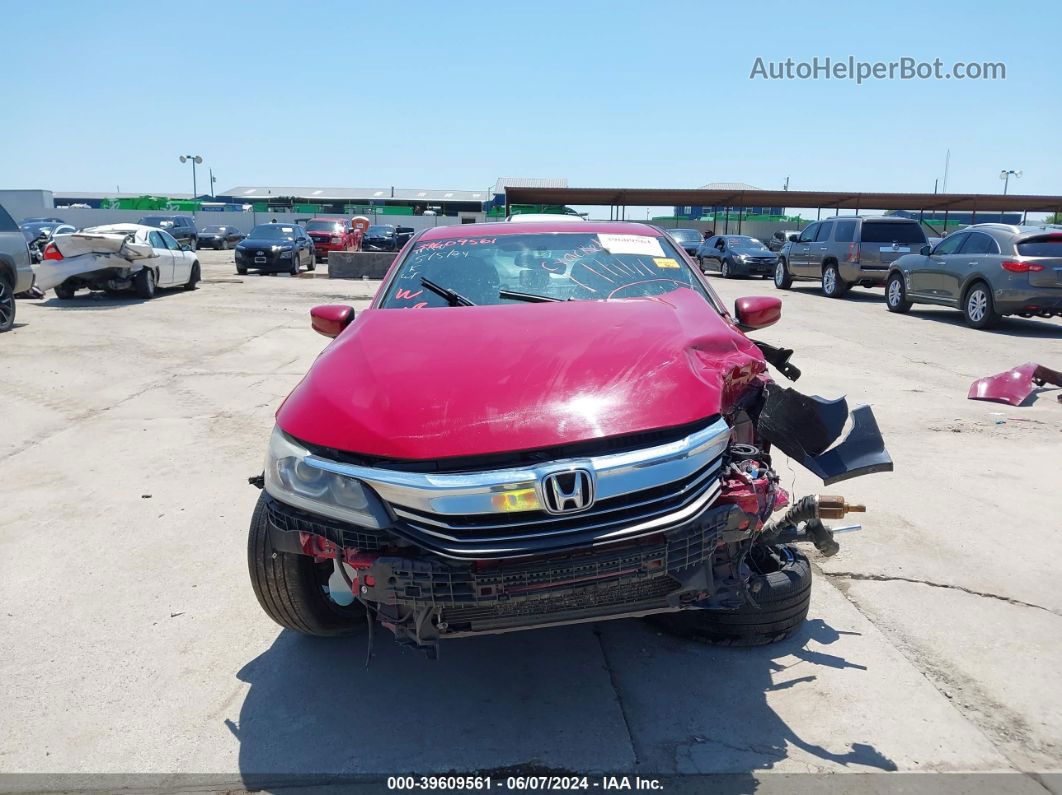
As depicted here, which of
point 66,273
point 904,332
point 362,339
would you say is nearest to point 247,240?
point 66,273

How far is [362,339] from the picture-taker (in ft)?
10.9

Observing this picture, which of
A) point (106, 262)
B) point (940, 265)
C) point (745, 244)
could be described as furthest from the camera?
point (745, 244)

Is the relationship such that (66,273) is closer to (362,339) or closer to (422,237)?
(422,237)

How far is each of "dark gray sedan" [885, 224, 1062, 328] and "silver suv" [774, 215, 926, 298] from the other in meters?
2.77

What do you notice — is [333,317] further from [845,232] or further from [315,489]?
[845,232]

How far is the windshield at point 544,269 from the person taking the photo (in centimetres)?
399

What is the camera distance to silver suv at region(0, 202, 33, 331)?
39.9 ft

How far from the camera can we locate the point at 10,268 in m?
12.3

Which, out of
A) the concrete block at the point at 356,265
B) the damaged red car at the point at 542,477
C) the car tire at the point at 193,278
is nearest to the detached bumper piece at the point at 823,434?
the damaged red car at the point at 542,477

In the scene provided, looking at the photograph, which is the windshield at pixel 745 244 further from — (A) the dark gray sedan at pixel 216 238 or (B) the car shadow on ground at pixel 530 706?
(A) the dark gray sedan at pixel 216 238

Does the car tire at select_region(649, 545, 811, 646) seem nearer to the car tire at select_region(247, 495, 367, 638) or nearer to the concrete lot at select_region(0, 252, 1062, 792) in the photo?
the concrete lot at select_region(0, 252, 1062, 792)

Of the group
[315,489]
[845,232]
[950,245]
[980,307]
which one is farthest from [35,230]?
[315,489]

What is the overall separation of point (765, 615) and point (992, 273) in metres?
11.9

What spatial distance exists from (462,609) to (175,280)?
17621mm
